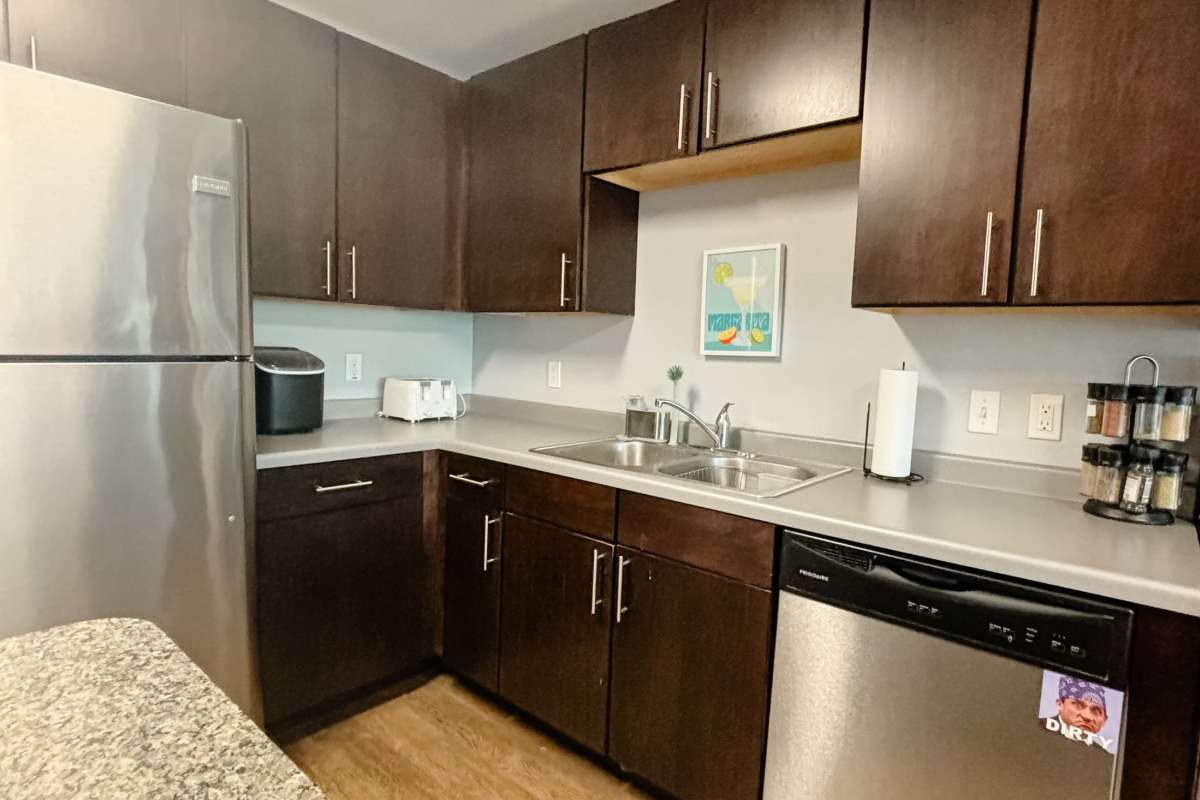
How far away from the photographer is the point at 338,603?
6.41ft

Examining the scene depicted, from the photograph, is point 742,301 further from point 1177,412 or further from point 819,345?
point 1177,412

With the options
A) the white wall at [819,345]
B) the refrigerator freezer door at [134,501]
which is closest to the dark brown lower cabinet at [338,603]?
the refrigerator freezer door at [134,501]

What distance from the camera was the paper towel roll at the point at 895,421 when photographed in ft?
5.25

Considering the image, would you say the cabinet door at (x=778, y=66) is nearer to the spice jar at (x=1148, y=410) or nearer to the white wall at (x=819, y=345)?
the white wall at (x=819, y=345)

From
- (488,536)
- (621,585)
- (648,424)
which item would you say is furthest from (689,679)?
(648,424)

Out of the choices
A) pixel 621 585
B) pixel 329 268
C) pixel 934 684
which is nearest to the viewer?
pixel 934 684

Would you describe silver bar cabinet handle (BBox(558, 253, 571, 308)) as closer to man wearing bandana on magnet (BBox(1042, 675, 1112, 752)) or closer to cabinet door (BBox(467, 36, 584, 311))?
cabinet door (BBox(467, 36, 584, 311))

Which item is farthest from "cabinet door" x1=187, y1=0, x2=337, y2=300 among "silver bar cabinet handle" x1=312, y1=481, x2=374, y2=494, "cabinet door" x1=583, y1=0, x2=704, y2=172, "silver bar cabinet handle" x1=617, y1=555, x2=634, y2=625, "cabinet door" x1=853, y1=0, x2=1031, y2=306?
"cabinet door" x1=853, y1=0, x2=1031, y2=306

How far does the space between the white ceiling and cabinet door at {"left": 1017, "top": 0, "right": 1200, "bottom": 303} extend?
122 cm

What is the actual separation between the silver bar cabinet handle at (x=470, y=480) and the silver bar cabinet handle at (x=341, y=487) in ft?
0.90

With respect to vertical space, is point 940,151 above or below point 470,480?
above

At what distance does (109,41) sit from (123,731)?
6.17ft

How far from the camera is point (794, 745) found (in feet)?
4.58

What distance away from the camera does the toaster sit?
2.45 m
